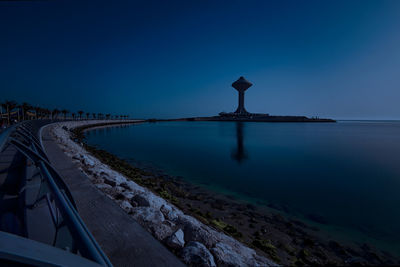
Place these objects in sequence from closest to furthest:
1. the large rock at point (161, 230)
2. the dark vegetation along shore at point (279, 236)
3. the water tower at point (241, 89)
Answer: the large rock at point (161, 230) < the dark vegetation along shore at point (279, 236) < the water tower at point (241, 89)

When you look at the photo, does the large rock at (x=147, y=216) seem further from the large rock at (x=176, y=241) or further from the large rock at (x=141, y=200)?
the large rock at (x=176, y=241)

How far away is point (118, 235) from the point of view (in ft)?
7.34

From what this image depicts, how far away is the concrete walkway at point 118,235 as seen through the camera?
1.92 meters

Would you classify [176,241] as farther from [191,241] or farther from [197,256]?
[197,256]

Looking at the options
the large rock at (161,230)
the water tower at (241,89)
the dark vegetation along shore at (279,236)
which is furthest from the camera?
the water tower at (241,89)

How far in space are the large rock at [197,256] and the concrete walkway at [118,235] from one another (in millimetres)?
155

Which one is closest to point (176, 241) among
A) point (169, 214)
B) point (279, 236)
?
point (169, 214)

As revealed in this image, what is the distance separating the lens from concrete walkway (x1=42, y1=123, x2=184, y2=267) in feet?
6.29

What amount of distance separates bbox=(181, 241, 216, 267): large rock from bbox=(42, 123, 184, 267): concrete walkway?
0.51 feet

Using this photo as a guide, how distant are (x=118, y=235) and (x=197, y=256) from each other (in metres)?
1.09

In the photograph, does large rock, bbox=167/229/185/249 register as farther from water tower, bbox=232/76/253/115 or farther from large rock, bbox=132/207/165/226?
water tower, bbox=232/76/253/115

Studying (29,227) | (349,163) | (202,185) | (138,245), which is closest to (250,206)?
(202,185)

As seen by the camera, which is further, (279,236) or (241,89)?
(241,89)

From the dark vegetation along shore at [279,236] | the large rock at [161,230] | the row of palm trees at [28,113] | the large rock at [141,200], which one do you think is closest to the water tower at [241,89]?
the row of palm trees at [28,113]
